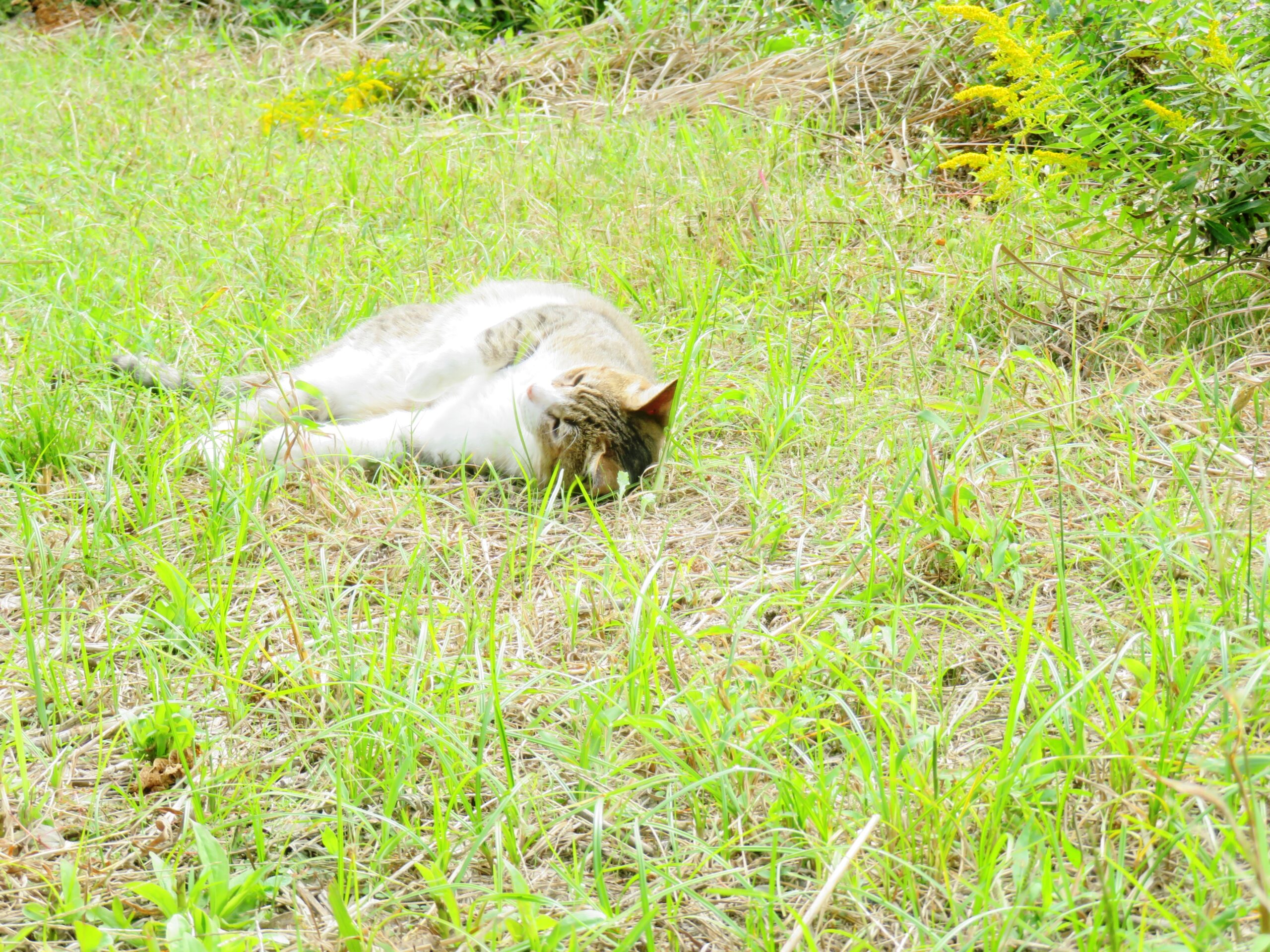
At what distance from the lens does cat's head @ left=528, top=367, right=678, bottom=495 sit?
8.79ft

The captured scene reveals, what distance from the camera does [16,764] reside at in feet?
5.08

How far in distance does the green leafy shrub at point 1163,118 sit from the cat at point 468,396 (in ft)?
4.06

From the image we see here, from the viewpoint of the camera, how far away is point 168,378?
2.81 m

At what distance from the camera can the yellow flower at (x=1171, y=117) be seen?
2.56 metres

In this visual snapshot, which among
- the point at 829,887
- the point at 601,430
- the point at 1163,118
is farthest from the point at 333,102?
the point at 829,887

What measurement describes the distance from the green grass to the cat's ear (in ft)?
0.36

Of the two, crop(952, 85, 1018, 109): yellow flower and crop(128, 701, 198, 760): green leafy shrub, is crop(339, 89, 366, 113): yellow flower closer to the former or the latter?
crop(952, 85, 1018, 109): yellow flower

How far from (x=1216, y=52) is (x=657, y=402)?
1.67 m

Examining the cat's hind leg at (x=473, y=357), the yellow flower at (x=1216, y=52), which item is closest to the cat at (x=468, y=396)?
the cat's hind leg at (x=473, y=357)

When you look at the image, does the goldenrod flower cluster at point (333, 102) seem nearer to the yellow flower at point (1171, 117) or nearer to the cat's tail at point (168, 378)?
the cat's tail at point (168, 378)

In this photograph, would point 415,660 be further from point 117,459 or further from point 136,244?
point 136,244

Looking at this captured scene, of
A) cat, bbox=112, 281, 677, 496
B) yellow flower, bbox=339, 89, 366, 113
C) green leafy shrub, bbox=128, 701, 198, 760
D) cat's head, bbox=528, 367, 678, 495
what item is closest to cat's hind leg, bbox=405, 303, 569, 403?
cat, bbox=112, 281, 677, 496

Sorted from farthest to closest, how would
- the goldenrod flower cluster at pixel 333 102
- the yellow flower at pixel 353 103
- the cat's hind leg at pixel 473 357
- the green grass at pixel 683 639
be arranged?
the yellow flower at pixel 353 103
the goldenrod flower cluster at pixel 333 102
the cat's hind leg at pixel 473 357
the green grass at pixel 683 639

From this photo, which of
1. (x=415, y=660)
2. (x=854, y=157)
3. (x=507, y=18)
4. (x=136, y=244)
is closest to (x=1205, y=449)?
(x=415, y=660)
